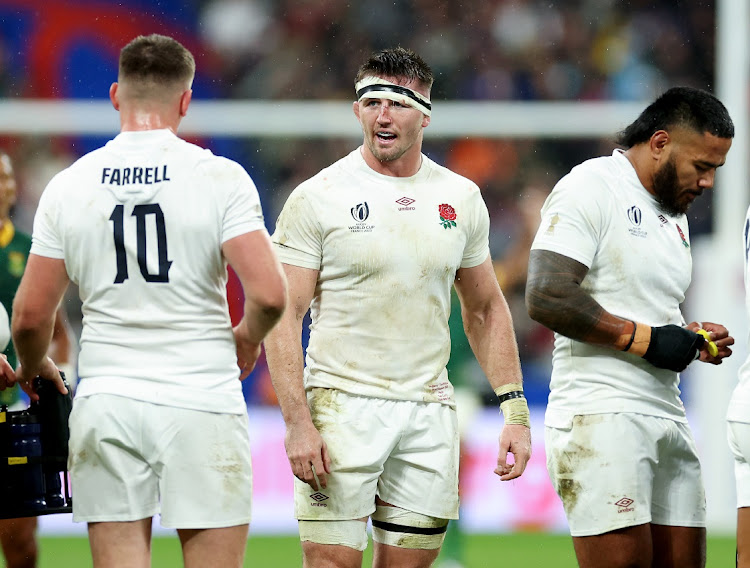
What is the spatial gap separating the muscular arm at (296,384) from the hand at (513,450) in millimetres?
629

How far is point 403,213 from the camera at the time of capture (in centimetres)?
428

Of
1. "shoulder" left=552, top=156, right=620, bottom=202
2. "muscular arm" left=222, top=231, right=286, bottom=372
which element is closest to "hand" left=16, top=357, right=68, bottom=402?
"muscular arm" left=222, top=231, right=286, bottom=372

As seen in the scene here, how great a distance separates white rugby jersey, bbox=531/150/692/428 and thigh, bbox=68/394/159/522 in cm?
150

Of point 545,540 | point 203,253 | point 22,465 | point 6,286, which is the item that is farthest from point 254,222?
point 545,540

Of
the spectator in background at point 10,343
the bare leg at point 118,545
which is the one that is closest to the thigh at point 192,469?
the bare leg at point 118,545

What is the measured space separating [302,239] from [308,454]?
0.74 metres

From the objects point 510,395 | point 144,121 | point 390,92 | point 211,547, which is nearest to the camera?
point 211,547

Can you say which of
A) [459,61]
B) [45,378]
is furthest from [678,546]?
[459,61]

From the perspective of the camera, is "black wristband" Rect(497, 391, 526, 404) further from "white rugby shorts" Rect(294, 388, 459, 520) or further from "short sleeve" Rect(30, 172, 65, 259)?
"short sleeve" Rect(30, 172, 65, 259)

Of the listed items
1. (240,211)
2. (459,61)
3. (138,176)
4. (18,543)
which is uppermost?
(459,61)

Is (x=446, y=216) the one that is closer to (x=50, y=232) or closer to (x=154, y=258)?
(x=154, y=258)

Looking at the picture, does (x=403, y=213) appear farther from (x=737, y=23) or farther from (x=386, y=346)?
(x=737, y=23)

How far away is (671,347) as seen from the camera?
4094 millimetres

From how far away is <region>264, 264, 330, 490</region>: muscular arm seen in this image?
13.3 ft
